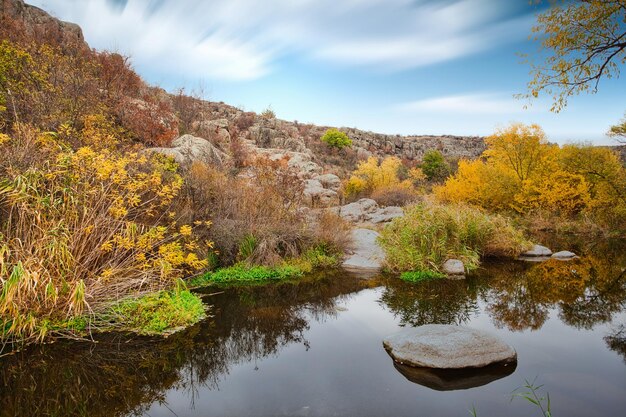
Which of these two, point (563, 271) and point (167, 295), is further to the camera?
point (563, 271)

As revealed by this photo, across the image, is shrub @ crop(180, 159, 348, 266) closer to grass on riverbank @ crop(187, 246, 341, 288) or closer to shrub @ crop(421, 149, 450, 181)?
grass on riverbank @ crop(187, 246, 341, 288)

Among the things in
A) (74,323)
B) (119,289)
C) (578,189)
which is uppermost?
(578,189)

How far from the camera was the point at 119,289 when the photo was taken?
6.01 meters

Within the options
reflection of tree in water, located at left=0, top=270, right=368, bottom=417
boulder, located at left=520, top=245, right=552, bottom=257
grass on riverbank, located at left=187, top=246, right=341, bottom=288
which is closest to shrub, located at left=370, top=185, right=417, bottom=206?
boulder, located at left=520, top=245, right=552, bottom=257

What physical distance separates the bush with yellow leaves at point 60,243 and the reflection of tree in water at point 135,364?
538mm

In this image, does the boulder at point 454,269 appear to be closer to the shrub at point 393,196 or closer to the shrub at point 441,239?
the shrub at point 441,239

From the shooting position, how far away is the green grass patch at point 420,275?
925 centimetres

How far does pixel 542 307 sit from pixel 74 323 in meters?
8.06

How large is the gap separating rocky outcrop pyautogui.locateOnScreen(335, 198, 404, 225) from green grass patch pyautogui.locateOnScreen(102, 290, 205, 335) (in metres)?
11.3

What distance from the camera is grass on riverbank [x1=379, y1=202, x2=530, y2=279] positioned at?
9953 mm

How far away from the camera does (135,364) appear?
4.90 m

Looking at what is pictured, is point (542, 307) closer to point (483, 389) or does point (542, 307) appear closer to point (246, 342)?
point (483, 389)

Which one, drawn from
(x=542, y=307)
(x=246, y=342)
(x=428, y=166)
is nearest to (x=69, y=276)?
(x=246, y=342)

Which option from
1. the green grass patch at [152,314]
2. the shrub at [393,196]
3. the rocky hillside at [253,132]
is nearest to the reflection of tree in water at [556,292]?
the green grass patch at [152,314]
